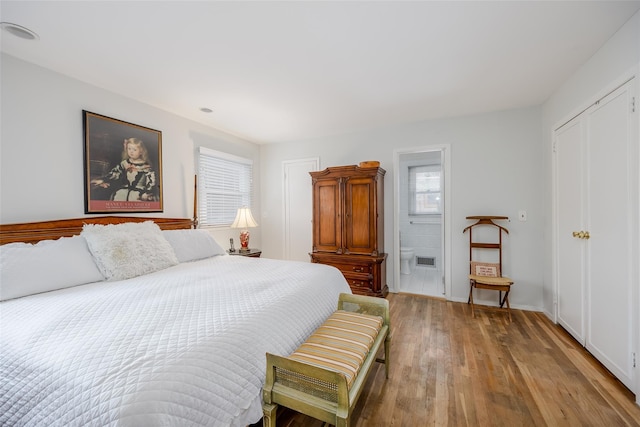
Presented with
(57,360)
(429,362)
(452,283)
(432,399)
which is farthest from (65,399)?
(452,283)

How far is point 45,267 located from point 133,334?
1.28 metres

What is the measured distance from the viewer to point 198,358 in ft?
3.33

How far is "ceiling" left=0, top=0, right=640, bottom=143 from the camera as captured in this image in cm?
164

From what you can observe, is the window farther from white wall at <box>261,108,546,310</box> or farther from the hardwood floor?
the hardwood floor

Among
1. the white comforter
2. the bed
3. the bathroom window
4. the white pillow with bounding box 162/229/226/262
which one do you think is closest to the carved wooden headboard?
the bed

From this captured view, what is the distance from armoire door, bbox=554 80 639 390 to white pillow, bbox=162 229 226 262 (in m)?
3.52

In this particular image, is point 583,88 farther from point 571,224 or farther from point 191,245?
point 191,245

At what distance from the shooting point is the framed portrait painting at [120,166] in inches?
98.7

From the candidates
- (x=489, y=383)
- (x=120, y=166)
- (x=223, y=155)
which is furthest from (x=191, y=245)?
(x=489, y=383)

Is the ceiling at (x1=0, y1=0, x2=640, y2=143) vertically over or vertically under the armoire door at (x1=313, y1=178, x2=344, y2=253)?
over

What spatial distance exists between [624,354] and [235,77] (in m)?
3.69

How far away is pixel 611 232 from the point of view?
1.97 metres

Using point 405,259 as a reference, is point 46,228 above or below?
above

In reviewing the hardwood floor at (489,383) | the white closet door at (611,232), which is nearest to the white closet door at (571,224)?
the white closet door at (611,232)
